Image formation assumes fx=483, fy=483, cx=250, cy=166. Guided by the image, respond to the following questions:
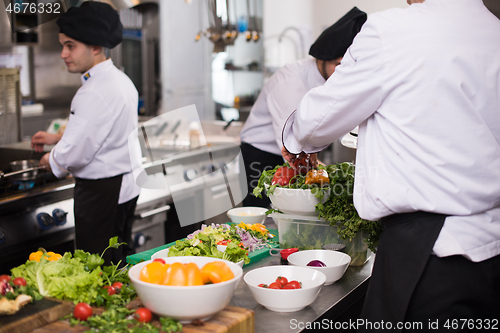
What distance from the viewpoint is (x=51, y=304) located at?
1290mm

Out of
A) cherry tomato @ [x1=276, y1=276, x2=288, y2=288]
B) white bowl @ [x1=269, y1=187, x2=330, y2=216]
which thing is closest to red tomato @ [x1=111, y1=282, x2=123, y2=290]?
cherry tomato @ [x1=276, y1=276, x2=288, y2=288]

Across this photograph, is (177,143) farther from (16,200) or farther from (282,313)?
(282,313)

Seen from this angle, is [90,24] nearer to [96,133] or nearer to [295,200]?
[96,133]

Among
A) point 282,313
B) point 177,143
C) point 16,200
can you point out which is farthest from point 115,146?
point 282,313

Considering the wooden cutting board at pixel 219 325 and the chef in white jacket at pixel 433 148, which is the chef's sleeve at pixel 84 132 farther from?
the chef in white jacket at pixel 433 148

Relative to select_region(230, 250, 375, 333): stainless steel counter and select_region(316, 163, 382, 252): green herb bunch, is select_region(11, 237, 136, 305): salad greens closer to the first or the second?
select_region(230, 250, 375, 333): stainless steel counter

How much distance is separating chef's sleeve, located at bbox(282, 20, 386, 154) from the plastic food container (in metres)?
0.47

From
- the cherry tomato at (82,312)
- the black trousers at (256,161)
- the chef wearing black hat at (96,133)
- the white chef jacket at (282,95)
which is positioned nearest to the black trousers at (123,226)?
the chef wearing black hat at (96,133)

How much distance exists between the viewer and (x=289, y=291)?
1419 mm

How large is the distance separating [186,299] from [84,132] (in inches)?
69.0

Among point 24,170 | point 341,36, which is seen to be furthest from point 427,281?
point 24,170

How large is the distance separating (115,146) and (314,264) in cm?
157

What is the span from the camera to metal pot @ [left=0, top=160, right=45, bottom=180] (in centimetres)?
286

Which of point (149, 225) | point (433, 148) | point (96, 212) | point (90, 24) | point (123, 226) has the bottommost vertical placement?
point (149, 225)
